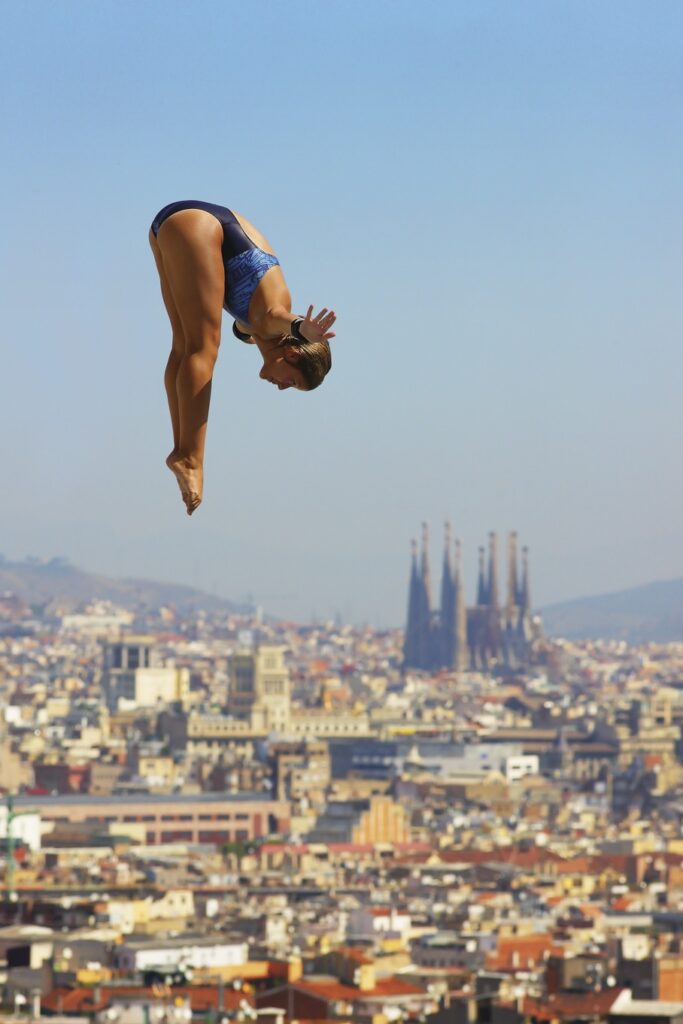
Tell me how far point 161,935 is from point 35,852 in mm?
11383

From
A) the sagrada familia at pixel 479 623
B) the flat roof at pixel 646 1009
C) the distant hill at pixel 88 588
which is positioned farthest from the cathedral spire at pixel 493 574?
the flat roof at pixel 646 1009

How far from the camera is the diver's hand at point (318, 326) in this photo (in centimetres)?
282

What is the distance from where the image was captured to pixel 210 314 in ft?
9.20

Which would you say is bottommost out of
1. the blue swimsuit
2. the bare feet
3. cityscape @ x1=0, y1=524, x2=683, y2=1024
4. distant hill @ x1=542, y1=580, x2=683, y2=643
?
the bare feet

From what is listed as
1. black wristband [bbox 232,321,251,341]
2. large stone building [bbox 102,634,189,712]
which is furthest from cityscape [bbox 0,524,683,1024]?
black wristband [bbox 232,321,251,341]

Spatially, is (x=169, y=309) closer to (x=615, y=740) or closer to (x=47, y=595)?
(x=615, y=740)

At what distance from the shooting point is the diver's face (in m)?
2.88

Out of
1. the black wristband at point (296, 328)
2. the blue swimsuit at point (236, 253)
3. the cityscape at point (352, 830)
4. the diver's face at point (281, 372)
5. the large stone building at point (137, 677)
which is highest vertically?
the large stone building at point (137, 677)

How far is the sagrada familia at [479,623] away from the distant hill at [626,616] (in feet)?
111

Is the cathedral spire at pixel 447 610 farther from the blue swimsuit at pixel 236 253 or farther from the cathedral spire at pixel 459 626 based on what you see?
the blue swimsuit at pixel 236 253

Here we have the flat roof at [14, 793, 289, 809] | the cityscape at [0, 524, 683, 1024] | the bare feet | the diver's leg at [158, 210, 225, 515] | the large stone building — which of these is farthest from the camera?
the large stone building

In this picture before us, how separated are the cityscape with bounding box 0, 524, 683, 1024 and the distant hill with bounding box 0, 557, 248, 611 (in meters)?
28.6

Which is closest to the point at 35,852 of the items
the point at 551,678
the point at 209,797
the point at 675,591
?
the point at 209,797

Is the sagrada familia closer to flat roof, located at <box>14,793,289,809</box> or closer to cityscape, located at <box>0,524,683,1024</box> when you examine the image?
cityscape, located at <box>0,524,683,1024</box>
